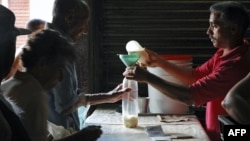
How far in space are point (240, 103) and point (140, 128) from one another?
Result: 3.59 feet

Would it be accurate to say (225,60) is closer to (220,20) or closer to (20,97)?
(220,20)

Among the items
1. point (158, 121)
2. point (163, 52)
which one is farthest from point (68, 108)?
point (163, 52)

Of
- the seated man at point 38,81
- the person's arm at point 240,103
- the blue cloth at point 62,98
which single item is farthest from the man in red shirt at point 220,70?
the person's arm at point 240,103

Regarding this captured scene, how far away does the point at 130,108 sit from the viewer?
2520 millimetres

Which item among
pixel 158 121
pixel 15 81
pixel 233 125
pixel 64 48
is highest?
pixel 64 48

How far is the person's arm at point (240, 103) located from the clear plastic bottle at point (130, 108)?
1073 millimetres

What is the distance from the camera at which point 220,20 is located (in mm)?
2479

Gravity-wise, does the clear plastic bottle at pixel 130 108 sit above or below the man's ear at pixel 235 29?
below

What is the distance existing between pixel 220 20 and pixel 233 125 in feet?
3.50

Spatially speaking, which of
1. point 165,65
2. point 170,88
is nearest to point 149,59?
point 165,65

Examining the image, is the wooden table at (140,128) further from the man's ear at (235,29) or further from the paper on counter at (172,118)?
the man's ear at (235,29)

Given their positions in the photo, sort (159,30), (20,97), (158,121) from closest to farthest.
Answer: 1. (20,97)
2. (158,121)
3. (159,30)

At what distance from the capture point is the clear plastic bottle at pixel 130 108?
2.47 meters

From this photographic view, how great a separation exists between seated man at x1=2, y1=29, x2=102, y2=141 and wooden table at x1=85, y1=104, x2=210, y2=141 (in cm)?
49
